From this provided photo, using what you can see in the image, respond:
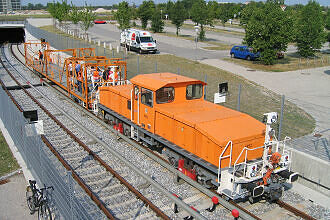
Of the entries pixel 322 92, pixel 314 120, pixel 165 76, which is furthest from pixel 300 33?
pixel 165 76

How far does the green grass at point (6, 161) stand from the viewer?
11.1 meters

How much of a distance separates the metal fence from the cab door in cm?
353

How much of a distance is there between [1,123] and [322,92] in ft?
68.7

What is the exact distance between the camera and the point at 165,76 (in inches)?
501

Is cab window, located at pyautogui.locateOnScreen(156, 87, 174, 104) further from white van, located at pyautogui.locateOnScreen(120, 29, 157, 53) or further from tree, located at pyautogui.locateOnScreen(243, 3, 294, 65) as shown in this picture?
white van, located at pyautogui.locateOnScreen(120, 29, 157, 53)

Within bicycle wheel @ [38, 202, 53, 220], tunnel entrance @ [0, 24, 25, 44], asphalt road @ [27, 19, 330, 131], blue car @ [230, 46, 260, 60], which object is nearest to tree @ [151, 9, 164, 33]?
asphalt road @ [27, 19, 330, 131]

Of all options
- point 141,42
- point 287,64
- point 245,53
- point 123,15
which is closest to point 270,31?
point 245,53

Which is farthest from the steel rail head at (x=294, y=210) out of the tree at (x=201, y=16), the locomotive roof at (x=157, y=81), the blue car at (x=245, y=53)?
the tree at (x=201, y=16)

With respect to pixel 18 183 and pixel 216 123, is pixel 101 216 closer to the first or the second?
pixel 18 183

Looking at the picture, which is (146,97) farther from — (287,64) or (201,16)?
(201,16)

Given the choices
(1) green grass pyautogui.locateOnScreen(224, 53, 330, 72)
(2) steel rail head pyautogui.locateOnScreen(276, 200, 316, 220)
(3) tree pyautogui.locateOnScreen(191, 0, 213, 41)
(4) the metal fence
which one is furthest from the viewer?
(3) tree pyautogui.locateOnScreen(191, 0, 213, 41)

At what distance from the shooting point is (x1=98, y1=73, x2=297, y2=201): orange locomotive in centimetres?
898

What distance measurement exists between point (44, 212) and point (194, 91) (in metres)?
6.73

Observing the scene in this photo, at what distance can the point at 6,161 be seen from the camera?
1167 cm
